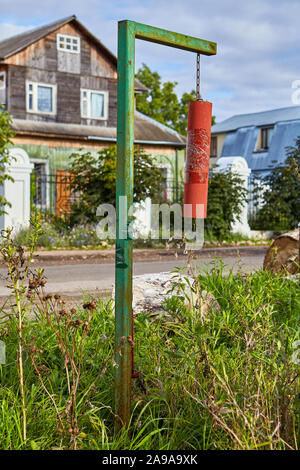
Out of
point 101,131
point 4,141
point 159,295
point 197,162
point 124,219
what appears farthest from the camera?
point 101,131

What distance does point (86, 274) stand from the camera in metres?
10.2

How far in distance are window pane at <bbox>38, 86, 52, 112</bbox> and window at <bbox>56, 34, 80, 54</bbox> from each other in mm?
1788

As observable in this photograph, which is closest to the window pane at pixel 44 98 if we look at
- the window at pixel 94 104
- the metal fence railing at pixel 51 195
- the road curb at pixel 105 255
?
the window at pixel 94 104

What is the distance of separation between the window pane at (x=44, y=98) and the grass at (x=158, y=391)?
2088 centimetres

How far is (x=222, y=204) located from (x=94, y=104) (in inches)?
409

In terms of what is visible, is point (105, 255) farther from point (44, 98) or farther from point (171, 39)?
point (44, 98)

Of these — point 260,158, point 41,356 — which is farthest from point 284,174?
point 260,158

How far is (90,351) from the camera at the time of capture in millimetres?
3855

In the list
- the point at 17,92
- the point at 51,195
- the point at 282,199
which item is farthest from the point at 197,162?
the point at 17,92

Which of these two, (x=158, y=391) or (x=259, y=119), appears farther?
(x=259, y=119)

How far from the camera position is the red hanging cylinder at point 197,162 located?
341 cm

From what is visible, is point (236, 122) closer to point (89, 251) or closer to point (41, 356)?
point (89, 251)

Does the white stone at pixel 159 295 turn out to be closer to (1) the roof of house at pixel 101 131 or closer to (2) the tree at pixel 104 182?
(2) the tree at pixel 104 182
